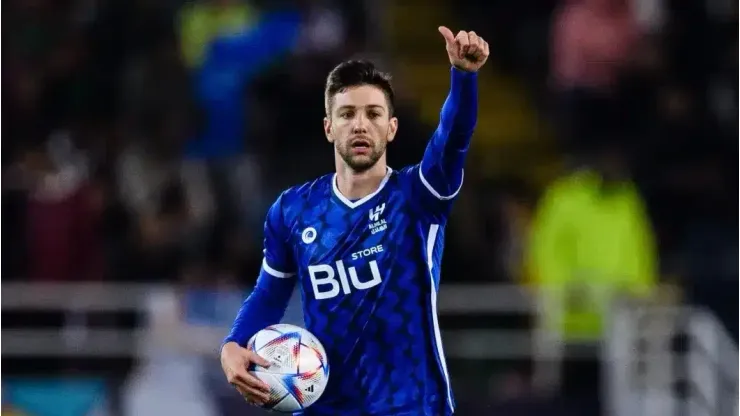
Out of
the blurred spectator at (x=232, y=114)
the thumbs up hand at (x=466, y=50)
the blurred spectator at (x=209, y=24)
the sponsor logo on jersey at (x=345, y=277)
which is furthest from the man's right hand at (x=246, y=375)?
the blurred spectator at (x=209, y=24)

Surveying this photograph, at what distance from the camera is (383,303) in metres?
6.79

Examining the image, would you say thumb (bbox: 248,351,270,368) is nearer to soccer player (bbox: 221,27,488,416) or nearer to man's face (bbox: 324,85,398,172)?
soccer player (bbox: 221,27,488,416)

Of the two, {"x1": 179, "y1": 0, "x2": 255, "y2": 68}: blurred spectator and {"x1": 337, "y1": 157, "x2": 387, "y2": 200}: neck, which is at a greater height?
{"x1": 179, "y1": 0, "x2": 255, "y2": 68}: blurred spectator

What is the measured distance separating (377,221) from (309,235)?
31 centimetres

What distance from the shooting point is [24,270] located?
42.4 ft

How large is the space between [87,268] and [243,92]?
256 centimetres

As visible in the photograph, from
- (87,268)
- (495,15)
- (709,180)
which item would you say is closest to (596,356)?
(709,180)

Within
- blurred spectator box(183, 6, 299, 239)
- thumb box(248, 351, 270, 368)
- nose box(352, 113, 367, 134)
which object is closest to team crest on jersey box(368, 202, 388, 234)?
nose box(352, 113, 367, 134)

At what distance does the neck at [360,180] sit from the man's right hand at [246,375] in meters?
0.77

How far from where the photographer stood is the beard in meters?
6.71

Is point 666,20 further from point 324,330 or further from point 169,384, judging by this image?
point 324,330

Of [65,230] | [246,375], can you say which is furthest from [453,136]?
[65,230]

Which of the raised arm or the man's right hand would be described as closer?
the raised arm

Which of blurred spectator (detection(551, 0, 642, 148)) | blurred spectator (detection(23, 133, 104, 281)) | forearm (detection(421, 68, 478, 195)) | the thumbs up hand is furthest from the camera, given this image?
blurred spectator (detection(551, 0, 642, 148))
